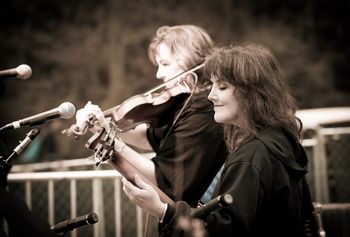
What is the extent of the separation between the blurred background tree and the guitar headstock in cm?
817

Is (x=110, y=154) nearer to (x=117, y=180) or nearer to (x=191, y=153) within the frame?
(x=191, y=153)

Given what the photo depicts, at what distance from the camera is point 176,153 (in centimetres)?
300

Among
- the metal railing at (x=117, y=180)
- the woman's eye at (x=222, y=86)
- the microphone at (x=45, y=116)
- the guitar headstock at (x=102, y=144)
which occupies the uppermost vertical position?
the woman's eye at (x=222, y=86)

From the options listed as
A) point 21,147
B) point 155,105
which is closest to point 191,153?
point 155,105

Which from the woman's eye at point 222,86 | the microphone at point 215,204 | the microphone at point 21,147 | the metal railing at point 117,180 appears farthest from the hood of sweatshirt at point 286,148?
the metal railing at point 117,180

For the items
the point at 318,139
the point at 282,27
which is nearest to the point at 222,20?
the point at 282,27

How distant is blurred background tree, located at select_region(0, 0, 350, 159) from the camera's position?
11016 mm

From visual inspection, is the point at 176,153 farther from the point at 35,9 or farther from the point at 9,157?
the point at 35,9

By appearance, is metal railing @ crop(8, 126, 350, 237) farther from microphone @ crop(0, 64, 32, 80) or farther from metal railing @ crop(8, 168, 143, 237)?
microphone @ crop(0, 64, 32, 80)

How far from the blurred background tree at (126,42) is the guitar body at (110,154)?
322 inches

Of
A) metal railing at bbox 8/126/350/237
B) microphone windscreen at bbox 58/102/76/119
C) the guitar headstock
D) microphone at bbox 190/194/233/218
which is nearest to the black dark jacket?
the guitar headstock

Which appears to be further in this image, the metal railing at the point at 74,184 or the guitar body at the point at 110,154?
the metal railing at the point at 74,184

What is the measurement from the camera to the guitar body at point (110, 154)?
2727 mm

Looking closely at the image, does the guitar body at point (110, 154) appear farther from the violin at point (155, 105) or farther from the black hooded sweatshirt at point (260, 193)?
the black hooded sweatshirt at point (260, 193)
